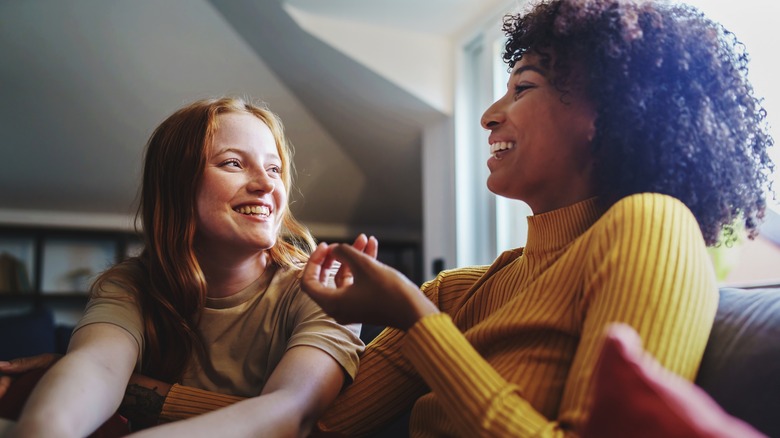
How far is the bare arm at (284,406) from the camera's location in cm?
84

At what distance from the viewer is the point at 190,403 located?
3.74 feet

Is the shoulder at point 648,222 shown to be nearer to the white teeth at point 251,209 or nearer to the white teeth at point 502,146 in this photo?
the white teeth at point 502,146

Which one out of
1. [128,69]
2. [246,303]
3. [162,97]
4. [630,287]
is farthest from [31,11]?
[630,287]

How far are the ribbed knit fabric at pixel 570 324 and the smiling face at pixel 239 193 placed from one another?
20.2 inches

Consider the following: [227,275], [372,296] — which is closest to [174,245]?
[227,275]

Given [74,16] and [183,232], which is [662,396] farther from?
[74,16]

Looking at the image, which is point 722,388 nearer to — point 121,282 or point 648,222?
point 648,222

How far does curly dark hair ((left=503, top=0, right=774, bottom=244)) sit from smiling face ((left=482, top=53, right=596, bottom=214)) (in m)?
0.02

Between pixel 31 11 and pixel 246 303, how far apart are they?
9.82 feet

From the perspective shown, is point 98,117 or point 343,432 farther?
point 98,117

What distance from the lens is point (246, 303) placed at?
1.30m

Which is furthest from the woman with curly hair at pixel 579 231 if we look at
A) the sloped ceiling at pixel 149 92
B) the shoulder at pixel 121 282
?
the sloped ceiling at pixel 149 92

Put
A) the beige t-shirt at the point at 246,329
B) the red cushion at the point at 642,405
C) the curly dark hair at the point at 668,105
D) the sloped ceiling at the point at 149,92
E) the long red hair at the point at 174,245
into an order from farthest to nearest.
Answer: the sloped ceiling at the point at 149,92 → the long red hair at the point at 174,245 → the beige t-shirt at the point at 246,329 → the curly dark hair at the point at 668,105 → the red cushion at the point at 642,405

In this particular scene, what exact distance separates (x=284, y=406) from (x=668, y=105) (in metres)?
0.72
